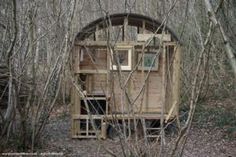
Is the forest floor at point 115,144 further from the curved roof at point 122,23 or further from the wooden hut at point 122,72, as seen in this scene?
the curved roof at point 122,23

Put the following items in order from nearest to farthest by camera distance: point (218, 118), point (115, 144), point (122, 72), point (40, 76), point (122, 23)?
point (115, 144)
point (40, 76)
point (122, 72)
point (122, 23)
point (218, 118)

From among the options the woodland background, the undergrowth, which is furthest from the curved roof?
the undergrowth

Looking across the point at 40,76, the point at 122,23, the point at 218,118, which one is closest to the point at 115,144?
the point at 40,76

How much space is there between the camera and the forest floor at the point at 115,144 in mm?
8219

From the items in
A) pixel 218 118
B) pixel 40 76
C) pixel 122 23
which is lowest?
pixel 218 118

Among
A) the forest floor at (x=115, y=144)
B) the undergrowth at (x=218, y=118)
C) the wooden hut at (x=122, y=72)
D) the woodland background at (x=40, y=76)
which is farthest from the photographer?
the undergrowth at (x=218, y=118)

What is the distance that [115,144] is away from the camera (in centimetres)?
884

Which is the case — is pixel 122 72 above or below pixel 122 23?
below

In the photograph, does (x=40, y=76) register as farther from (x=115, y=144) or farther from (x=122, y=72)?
(x=115, y=144)

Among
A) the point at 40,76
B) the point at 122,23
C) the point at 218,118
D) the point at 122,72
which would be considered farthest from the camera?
the point at 218,118

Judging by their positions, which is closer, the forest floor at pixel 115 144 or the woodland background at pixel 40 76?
the woodland background at pixel 40 76

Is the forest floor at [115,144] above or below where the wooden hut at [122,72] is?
below

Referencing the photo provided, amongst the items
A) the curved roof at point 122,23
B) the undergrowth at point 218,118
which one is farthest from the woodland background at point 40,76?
the curved roof at point 122,23

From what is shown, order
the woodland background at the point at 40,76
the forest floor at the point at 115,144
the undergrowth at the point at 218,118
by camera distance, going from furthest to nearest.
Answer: the undergrowth at the point at 218,118, the forest floor at the point at 115,144, the woodland background at the point at 40,76
